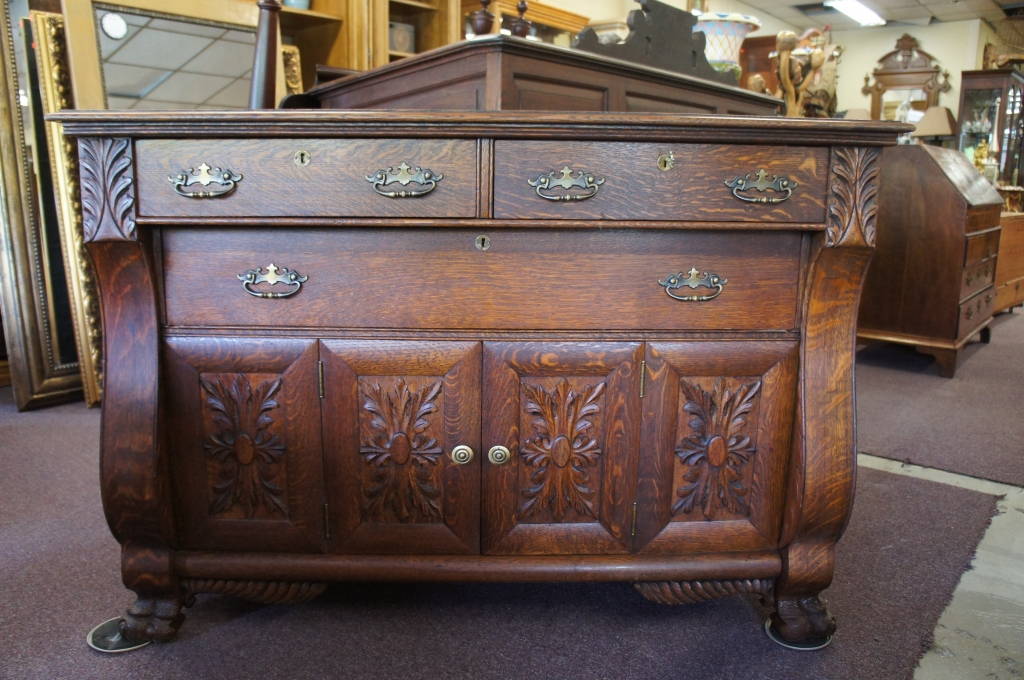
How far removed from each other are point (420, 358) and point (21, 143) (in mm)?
2292

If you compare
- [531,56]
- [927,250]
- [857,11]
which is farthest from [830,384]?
[857,11]

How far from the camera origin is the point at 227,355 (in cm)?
132

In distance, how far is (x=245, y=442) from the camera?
1354mm

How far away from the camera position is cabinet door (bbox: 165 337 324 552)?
1.33 meters

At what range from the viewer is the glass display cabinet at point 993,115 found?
7.75 metres

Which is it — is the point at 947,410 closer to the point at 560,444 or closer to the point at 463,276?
the point at 560,444

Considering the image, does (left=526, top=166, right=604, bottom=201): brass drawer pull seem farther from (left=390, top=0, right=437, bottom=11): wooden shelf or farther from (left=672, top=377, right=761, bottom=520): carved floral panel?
(left=390, top=0, right=437, bottom=11): wooden shelf

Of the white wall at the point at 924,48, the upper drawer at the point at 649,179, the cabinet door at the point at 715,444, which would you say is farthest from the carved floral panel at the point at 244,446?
the white wall at the point at 924,48

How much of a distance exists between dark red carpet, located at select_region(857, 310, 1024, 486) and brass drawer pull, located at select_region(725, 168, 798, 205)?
1.55m

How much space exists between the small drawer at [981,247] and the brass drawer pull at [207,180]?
10.8ft

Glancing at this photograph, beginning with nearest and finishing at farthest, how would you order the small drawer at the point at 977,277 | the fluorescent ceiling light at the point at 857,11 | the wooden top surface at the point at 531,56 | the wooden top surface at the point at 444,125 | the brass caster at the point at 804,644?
the wooden top surface at the point at 444,125 < the brass caster at the point at 804,644 < the wooden top surface at the point at 531,56 < the small drawer at the point at 977,277 < the fluorescent ceiling light at the point at 857,11

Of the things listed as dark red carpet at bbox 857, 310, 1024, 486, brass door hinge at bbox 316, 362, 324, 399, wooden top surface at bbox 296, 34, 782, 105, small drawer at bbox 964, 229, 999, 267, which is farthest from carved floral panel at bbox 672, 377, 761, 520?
small drawer at bbox 964, 229, 999, 267

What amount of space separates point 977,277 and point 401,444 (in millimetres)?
3457

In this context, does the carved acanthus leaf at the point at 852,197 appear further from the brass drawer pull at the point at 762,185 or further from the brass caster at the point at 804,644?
the brass caster at the point at 804,644
